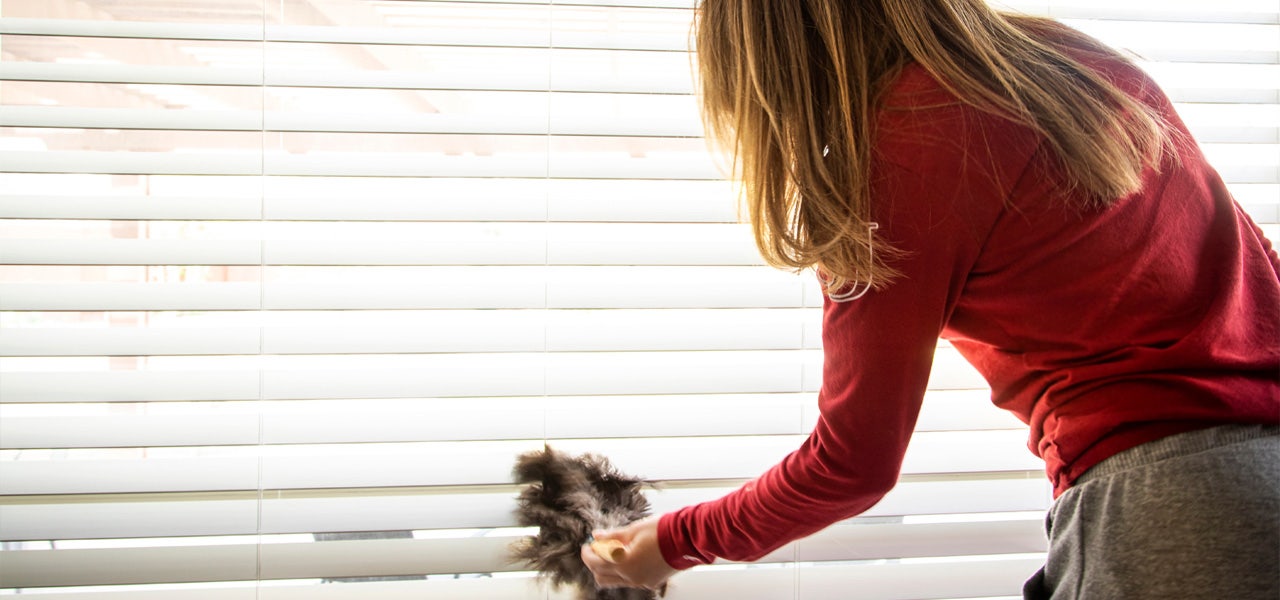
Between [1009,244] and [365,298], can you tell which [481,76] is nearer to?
[365,298]

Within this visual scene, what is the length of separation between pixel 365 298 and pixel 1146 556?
0.85m

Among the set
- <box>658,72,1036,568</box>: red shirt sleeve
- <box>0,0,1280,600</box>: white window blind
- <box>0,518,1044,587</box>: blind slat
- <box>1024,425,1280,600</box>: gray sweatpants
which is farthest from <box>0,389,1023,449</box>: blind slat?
<box>1024,425,1280,600</box>: gray sweatpants

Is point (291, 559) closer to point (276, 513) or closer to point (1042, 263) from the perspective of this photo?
point (276, 513)

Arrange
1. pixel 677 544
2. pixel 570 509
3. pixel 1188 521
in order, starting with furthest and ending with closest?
pixel 570 509 < pixel 677 544 < pixel 1188 521

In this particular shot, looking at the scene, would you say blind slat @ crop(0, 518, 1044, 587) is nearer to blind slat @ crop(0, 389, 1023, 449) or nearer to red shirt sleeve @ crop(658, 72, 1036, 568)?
blind slat @ crop(0, 389, 1023, 449)

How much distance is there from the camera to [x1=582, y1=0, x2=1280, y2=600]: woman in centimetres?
64

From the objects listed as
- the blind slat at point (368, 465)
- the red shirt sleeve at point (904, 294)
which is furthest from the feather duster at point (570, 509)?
the red shirt sleeve at point (904, 294)

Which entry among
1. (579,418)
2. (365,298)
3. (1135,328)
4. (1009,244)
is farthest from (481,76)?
(1135,328)

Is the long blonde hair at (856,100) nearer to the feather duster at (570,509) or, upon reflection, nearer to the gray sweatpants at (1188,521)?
the gray sweatpants at (1188,521)

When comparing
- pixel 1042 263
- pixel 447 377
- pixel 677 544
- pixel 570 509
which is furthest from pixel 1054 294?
pixel 447 377

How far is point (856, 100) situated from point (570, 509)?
0.56 m

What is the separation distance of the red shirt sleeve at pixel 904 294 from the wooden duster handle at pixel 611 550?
0.68ft

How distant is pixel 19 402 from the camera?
96cm

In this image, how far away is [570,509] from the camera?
0.94m
